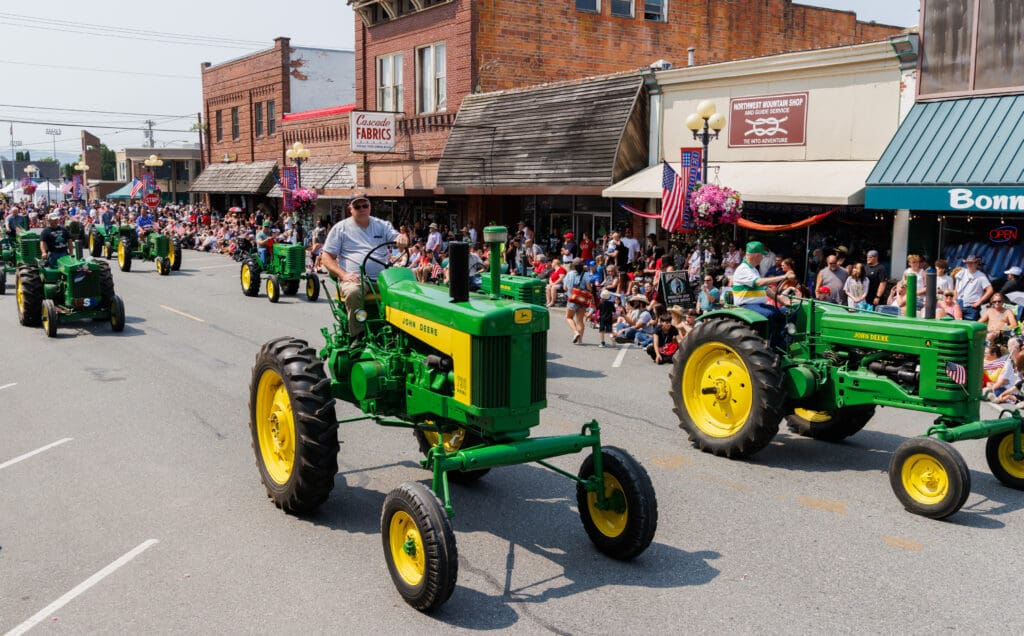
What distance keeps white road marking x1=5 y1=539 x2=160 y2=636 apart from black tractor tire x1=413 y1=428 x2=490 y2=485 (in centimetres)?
216

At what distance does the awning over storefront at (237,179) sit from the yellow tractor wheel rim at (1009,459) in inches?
1388

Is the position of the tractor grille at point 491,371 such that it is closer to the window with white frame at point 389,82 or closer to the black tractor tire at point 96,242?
the window with white frame at point 389,82

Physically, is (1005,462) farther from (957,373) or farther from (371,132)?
(371,132)

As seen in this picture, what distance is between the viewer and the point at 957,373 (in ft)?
23.8

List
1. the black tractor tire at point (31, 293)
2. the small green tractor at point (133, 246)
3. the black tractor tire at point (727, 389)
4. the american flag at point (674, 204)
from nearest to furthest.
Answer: the black tractor tire at point (727, 389) < the black tractor tire at point (31, 293) < the american flag at point (674, 204) < the small green tractor at point (133, 246)

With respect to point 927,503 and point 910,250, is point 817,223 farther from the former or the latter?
point 927,503

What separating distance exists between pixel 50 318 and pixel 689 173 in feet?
38.1

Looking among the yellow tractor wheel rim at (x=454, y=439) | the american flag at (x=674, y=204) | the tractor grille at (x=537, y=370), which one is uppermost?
the american flag at (x=674, y=204)

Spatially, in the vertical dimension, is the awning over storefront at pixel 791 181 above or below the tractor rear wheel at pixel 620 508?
above

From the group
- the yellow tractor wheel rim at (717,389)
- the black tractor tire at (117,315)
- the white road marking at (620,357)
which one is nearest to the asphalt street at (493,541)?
the yellow tractor wheel rim at (717,389)

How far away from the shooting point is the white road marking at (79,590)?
5203 millimetres

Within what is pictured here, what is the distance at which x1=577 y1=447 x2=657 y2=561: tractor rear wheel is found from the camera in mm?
5777

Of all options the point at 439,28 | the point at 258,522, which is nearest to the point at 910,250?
the point at 258,522

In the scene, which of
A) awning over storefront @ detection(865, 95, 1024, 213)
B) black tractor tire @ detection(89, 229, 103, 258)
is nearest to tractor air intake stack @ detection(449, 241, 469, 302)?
awning over storefront @ detection(865, 95, 1024, 213)
